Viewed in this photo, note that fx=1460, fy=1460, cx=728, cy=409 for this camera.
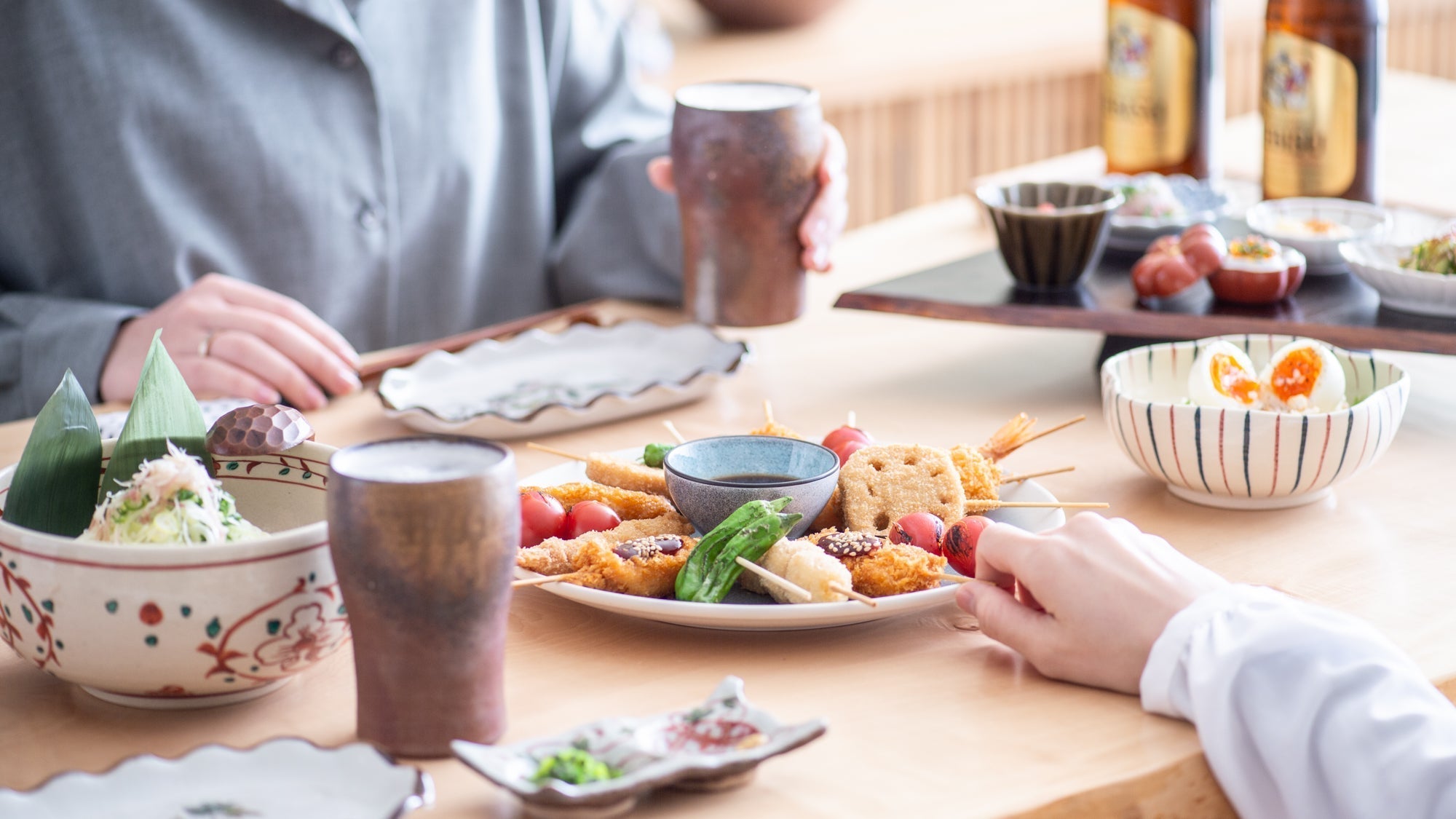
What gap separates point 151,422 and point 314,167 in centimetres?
87

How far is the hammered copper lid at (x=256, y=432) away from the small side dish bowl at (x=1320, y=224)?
1.06 metres

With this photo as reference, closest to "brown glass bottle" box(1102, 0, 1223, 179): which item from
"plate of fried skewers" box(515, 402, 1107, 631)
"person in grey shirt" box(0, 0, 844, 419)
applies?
"person in grey shirt" box(0, 0, 844, 419)

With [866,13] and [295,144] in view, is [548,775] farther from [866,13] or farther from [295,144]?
[866,13]

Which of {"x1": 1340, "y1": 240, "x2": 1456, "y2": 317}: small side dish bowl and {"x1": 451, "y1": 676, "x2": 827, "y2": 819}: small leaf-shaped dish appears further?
{"x1": 1340, "y1": 240, "x2": 1456, "y2": 317}: small side dish bowl

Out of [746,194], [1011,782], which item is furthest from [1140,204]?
[1011,782]

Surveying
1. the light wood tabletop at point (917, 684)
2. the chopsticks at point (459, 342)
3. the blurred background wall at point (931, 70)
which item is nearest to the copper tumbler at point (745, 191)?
the light wood tabletop at point (917, 684)

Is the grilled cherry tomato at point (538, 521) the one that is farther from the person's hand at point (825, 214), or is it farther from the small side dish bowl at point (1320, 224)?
the small side dish bowl at point (1320, 224)

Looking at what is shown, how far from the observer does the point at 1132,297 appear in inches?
57.6

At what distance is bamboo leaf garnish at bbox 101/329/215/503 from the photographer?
883 mm

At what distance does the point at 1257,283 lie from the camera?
4.63 ft

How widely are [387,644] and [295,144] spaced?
107 centimetres

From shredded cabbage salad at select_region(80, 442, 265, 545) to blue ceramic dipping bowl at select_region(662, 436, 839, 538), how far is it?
303mm

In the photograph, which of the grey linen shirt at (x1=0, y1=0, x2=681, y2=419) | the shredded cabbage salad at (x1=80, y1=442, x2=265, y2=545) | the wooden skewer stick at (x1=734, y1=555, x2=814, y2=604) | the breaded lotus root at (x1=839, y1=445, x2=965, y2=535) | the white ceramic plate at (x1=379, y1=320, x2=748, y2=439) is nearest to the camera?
the shredded cabbage salad at (x1=80, y1=442, x2=265, y2=545)

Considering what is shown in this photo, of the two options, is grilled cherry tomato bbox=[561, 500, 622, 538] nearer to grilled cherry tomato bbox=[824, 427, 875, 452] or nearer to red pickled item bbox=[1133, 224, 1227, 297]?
grilled cherry tomato bbox=[824, 427, 875, 452]
